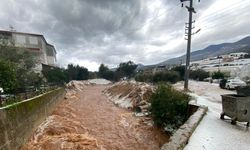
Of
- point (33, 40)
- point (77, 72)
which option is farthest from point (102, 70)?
point (33, 40)

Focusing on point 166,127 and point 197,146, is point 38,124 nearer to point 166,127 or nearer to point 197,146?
point 166,127

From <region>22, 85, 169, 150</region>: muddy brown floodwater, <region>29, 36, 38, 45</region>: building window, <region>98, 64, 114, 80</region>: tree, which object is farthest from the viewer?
<region>98, 64, 114, 80</region>: tree

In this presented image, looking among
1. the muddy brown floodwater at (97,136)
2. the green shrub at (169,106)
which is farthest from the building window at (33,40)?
the green shrub at (169,106)

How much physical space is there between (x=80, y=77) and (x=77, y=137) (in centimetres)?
6887

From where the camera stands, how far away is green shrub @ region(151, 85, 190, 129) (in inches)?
417

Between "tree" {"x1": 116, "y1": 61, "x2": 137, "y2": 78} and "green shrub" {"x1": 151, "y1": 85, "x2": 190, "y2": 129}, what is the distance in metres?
73.8

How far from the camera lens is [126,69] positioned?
8606cm

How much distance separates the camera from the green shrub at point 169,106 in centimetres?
1060

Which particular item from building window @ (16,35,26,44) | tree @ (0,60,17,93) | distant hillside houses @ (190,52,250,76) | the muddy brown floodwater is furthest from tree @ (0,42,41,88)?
distant hillside houses @ (190,52,250,76)

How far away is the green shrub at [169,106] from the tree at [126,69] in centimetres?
7379

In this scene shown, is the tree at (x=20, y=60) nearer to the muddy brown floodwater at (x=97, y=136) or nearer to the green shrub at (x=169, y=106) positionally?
the muddy brown floodwater at (x=97, y=136)

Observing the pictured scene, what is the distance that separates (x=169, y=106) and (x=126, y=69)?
7563 centimetres

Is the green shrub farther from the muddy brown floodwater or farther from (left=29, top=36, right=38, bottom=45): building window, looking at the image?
(left=29, top=36, right=38, bottom=45): building window

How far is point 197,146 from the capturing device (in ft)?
17.9
